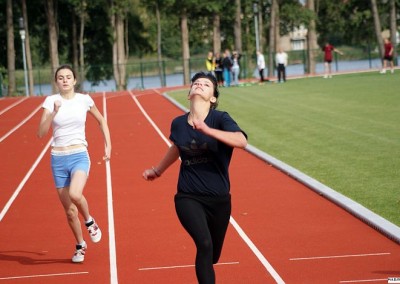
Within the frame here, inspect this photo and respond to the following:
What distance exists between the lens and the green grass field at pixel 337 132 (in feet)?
45.1

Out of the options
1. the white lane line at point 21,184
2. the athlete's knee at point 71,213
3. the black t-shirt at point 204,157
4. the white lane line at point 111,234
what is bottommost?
the white lane line at point 21,184

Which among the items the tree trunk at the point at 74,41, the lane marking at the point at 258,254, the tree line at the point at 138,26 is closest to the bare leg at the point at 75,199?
the lane marking at the point at 258,254

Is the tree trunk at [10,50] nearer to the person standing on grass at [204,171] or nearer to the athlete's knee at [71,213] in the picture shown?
the athlete's knee at [71,213]

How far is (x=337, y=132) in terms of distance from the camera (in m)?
21.2

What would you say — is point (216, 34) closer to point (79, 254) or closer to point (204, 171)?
point (79, 254)

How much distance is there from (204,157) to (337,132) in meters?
14.5

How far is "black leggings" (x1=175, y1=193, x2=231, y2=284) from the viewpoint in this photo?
6.88 metres

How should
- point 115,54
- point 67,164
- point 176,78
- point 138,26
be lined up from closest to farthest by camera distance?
point 67,164 → point 115,54 → point 176,78 → point 138,26

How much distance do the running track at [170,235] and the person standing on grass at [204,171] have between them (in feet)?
5.31

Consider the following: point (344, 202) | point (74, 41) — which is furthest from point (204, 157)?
point (74, 41)

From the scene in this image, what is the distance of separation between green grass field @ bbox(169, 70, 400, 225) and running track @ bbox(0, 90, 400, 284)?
2.27 ft

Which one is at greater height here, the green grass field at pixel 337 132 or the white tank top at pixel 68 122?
the white tank top at pixel 68 122

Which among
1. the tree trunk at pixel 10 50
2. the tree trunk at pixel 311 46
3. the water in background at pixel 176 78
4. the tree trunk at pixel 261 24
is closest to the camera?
the tree trunk at pixel 10 50

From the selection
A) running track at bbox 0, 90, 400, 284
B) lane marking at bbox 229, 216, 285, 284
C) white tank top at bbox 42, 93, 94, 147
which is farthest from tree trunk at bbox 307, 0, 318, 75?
white tank top at bbox 42, 93, 94, 147
